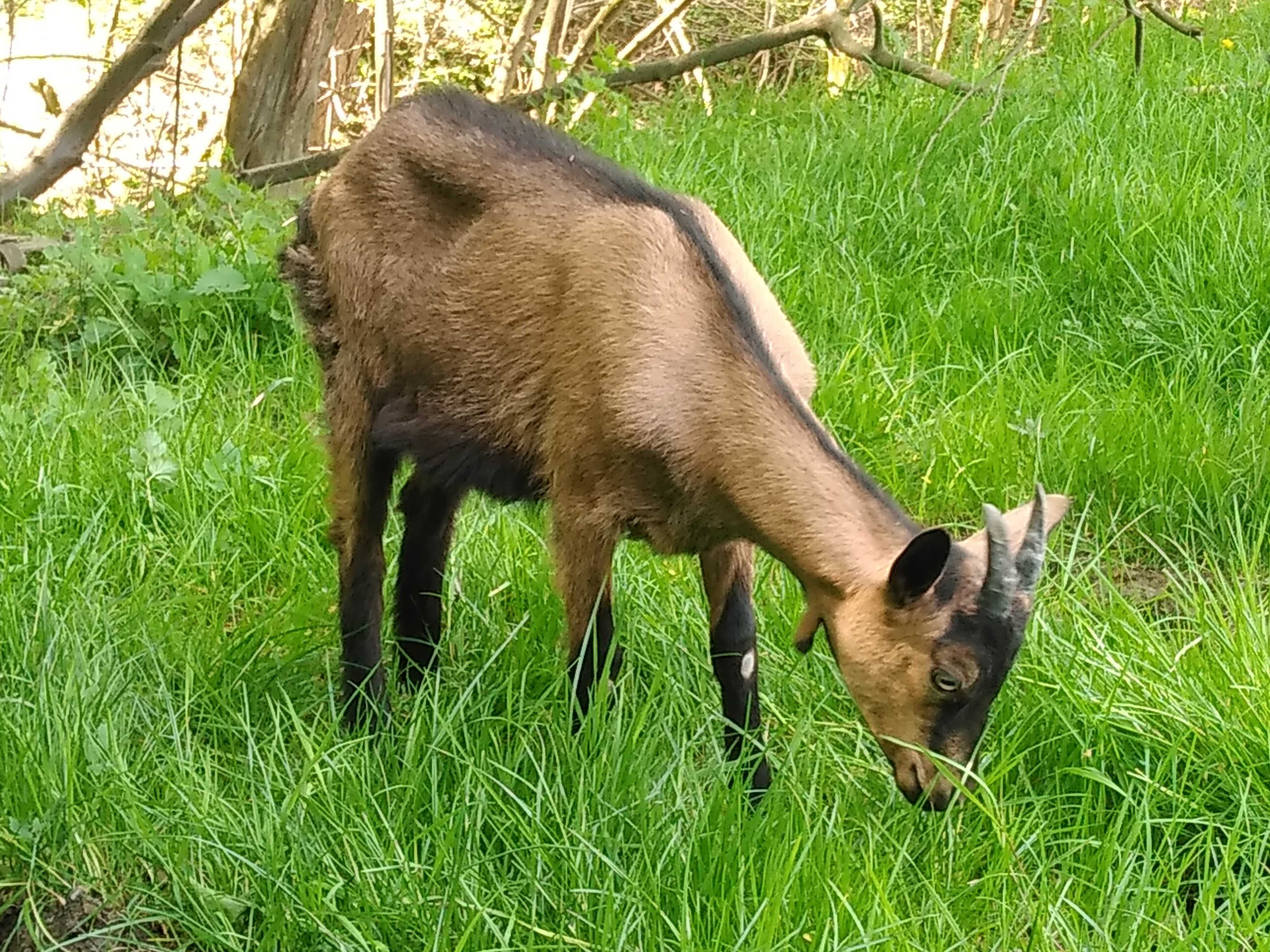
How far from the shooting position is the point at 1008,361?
522cm

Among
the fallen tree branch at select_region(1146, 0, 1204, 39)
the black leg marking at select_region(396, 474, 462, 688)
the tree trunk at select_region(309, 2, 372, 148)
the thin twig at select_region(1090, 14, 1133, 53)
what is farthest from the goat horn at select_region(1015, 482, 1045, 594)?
the tree trunk at select_region(309, 2, 372, 148)

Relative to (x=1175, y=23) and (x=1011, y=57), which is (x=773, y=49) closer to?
(x=1175, y=23)

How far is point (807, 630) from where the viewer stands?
3264mm

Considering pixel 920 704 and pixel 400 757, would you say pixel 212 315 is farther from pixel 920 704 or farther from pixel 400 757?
pixel 920 704

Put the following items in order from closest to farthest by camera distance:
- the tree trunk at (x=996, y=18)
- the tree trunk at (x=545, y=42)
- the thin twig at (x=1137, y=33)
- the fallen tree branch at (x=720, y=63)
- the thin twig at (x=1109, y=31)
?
the thin twig at (x=1137, y=33), the thin twig at (x=1109, y=31), the fallen tree branch at (x=720, y=63), the tree trunk at (x=545, y=42), the tree trunk at (x=996, y=18)

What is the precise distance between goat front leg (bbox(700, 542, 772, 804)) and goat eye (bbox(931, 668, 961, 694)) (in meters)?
0.75

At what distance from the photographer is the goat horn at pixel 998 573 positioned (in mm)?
2811

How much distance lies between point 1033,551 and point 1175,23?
5.15 metres

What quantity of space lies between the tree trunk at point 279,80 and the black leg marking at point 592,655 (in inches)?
189

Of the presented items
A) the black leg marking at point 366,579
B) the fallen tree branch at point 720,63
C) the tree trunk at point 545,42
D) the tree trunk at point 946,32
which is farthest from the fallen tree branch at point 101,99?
the tree trunk at point 946,32

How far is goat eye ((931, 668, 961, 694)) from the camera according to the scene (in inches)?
115

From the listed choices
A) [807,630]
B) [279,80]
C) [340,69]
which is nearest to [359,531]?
[807,630]

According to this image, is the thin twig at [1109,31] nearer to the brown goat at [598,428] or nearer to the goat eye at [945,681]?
the brown goat at [598,428]

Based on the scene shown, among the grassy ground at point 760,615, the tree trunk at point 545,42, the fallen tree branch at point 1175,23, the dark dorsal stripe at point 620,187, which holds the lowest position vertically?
the grassy ground at point 760,615
